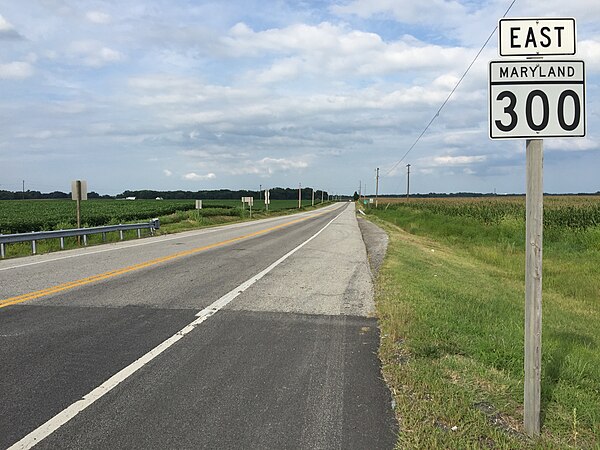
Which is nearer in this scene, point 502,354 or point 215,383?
point 215,383

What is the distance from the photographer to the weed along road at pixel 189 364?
3.85 m

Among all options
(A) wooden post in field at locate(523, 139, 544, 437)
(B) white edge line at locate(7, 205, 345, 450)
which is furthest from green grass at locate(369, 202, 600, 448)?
(B) white edge line at locate(7, 205, 345, 450)

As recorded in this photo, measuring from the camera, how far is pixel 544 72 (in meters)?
3.73

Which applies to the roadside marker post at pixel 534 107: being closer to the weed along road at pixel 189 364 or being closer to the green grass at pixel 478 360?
the green grass at pixel 478 360

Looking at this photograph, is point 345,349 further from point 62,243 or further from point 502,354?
point 62,243

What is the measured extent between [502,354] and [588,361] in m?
0.99

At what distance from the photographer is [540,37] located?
12.4ft

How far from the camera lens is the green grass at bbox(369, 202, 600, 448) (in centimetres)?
383

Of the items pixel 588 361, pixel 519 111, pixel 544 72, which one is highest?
pixel 544 72

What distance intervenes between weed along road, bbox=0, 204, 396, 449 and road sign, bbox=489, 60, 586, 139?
249cm

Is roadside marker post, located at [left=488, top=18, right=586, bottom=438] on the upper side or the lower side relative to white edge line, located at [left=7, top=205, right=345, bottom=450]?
upper

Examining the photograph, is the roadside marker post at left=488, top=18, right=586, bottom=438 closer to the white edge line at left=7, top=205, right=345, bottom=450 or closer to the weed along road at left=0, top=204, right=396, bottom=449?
the weed along road at left=0, top=204, right=396, bottom=449

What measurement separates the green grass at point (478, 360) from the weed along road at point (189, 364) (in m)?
0.32

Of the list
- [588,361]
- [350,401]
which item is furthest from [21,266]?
[588,361]
